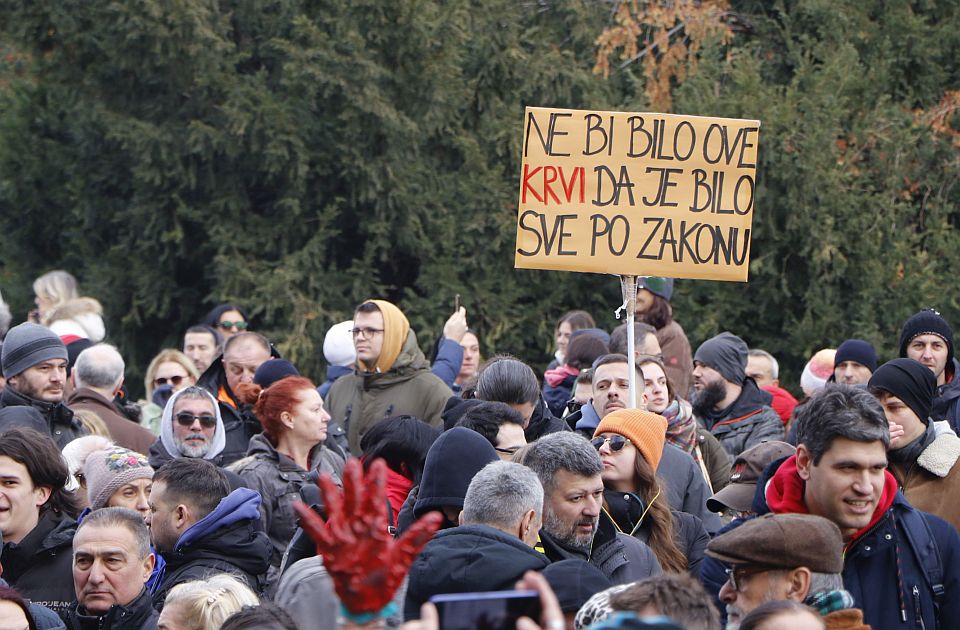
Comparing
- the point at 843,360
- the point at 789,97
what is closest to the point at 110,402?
the point at 843,360

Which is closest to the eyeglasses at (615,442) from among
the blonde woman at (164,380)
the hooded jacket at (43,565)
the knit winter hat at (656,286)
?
the hooded jacket at (43,565)

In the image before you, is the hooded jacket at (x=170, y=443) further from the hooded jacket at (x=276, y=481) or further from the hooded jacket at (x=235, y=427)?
the hooded jacket at (x=276, y=481)

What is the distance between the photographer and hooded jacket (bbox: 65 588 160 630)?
5020 millimetres

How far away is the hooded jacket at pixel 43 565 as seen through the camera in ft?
18.0

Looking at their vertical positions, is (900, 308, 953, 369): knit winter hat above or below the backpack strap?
above

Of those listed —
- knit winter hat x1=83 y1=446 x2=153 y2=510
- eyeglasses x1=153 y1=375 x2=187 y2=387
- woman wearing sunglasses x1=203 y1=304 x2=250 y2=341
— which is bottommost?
knit winter hat x1=83 y1=446 x2=153 y2=510

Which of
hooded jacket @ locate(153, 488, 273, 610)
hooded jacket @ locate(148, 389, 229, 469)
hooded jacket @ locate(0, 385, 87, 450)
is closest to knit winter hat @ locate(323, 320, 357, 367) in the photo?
→ hooded jacket @ locate(148, 389, 229, 469)

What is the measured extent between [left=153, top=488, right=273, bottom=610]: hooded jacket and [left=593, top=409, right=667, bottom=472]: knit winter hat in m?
1.54

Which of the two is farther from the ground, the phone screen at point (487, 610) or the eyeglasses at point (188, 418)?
the phone screen at point (487, 610)

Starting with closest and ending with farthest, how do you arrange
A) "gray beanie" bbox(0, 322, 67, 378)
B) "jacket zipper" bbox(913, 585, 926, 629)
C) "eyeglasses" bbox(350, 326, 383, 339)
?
"jacket zipper" bbox(913, 585, 926, 629) < "gray beanie" bbox(0, 322, 67, 378) < "eyeglasses" bbox(350, 326, 383, 339)

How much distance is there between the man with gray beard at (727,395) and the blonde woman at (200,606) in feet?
15.3

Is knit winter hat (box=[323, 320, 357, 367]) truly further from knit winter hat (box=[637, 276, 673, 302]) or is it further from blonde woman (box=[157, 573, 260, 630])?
blonde woman (box=[157, 573, 260, 630])

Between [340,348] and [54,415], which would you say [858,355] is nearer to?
[340,348]

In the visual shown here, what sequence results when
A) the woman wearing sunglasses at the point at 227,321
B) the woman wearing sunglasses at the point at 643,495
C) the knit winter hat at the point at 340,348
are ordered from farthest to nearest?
1. the woman wearing sunglasses at the point at 227,321
2. the knit winter hat at the point at 340,348
3. the woman wearing sunglasses at the point at 643,495
